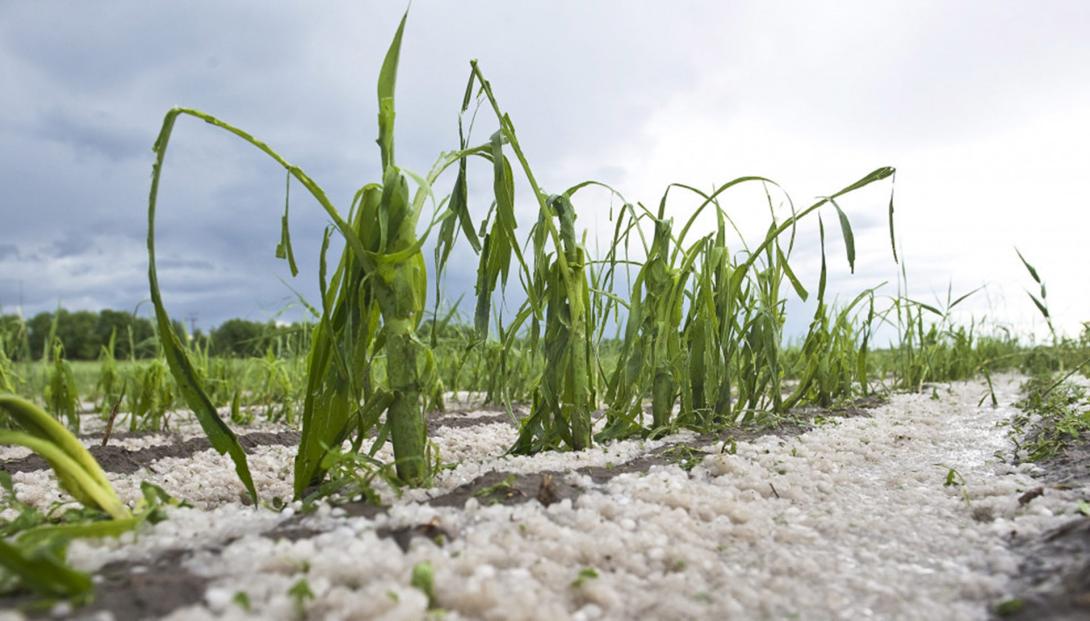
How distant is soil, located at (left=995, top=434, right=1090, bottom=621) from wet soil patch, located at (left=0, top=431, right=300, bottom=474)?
8.24 ft

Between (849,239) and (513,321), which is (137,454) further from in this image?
(849,239)

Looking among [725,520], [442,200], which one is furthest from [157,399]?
[725,520]

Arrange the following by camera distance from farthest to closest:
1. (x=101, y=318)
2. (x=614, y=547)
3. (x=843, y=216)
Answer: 1. (x=101, y=318)
2. (x=843, y=216)
3. (x=614, y=547)

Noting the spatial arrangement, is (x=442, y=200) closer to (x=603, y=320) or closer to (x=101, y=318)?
(x=603, y=320)

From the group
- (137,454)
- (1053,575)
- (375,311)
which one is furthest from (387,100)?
(137,454)

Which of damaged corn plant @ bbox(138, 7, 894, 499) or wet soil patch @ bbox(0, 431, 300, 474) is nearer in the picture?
damaged corn plant @ bbox(138, 7, 894, 499)

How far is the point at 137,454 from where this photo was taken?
8.98 ft

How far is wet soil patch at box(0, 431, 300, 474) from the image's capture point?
102 inches

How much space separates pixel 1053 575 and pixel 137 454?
2778mm

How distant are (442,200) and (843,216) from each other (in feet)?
3.55

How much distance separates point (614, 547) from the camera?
1224 millimetres

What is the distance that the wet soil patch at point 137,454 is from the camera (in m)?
2.58

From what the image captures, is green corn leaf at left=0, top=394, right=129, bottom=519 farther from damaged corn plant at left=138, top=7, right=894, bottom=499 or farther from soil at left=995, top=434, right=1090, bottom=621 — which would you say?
soil at left=995, top=434, right=1090, bottom=621

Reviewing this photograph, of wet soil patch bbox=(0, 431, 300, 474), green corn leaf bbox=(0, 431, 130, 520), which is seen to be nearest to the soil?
green corn leaf bbox=(0, 431, 130, 520)
